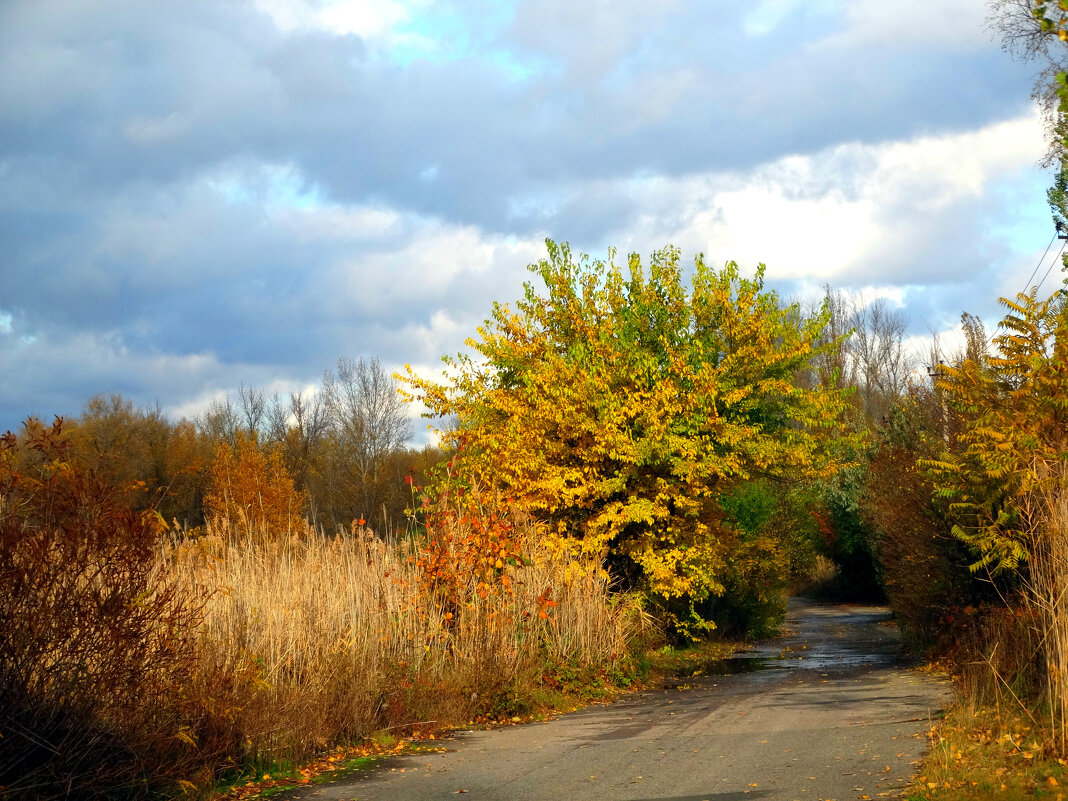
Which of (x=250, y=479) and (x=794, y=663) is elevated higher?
(x=250, y=479)

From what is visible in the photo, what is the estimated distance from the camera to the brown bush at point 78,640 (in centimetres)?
634

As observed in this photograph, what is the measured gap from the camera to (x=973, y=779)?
7.14m

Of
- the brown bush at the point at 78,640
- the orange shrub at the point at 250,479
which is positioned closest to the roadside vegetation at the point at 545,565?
the brown bush at the point at 78,640

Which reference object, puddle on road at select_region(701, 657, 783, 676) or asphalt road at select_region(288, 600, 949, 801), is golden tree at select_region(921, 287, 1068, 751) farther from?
puddle on road at select_region(701, 657, 783, 676)

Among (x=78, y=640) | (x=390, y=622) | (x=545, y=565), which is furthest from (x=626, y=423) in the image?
(x=78, y=640)

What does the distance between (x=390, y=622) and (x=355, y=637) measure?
0.81 metres

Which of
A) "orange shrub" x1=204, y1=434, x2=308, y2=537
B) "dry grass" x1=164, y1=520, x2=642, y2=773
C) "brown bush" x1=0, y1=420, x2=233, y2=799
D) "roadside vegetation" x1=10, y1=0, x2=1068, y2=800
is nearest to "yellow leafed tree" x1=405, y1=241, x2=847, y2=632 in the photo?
"roadside vegetation" x1=10, y1=0, x2=1068, y2=800

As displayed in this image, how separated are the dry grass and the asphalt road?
0.81 m

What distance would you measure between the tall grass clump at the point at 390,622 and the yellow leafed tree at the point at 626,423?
2680mm

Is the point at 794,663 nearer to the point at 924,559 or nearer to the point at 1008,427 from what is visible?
the point at 924,559

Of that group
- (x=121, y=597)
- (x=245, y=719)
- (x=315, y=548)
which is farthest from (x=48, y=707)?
(x=315, y=548)

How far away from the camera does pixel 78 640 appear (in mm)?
6625

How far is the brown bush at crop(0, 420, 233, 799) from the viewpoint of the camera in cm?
634

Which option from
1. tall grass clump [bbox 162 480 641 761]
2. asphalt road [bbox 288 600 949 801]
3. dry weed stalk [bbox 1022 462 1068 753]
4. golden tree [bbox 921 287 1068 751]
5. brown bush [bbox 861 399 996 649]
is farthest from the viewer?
brown bush [bbox 861 399 996 649]
